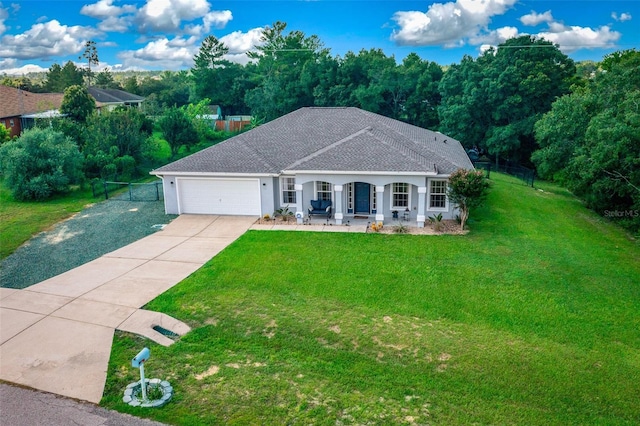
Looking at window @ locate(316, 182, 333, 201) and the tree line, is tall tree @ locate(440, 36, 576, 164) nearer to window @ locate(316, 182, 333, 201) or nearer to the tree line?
the tree line

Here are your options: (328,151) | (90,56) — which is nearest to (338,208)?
(328,151)

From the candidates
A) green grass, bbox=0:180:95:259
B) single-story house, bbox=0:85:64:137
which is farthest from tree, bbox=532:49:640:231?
single-story house, bbox=0:85:64:137

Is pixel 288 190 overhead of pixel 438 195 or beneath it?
overhead

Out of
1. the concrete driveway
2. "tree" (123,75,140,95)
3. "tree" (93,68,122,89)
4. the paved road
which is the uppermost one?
"tree" (93,68,122,89)

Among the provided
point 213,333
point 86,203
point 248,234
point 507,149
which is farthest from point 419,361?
point 507,149

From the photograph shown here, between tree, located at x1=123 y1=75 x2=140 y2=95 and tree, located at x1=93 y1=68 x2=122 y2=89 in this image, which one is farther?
tree, located at x1=93 y1=68 x2=122 y2=89

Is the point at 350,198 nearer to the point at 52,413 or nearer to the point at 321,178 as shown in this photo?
the point at 321,178
